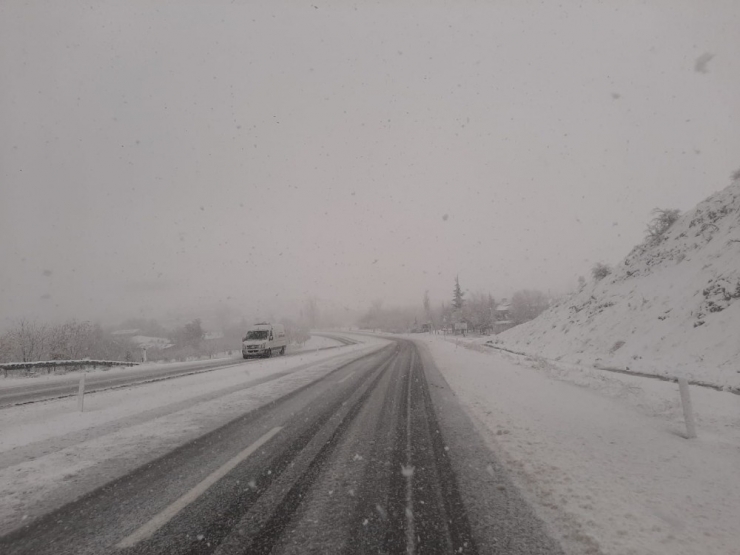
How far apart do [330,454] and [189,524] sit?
6.83 feet

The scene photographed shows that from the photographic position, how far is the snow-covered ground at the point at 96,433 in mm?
3822

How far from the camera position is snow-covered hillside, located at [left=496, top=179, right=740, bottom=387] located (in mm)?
11250

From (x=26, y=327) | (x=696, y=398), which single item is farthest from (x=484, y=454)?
(x=26, y=327)

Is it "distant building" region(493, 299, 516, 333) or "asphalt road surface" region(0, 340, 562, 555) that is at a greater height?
"distant building" region(493, 299, 516, 333)

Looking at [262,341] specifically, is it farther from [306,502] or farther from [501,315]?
[501,315]

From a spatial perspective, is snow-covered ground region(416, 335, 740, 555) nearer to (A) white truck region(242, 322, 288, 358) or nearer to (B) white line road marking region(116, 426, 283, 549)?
(B) white line road marking region(116, 426, 283, 549)

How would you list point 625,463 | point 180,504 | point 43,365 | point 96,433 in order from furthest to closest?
1. point 43,365
2. point 96,433
3. point 625,463
4. point 180,504

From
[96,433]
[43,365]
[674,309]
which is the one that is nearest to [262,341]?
[43,365]

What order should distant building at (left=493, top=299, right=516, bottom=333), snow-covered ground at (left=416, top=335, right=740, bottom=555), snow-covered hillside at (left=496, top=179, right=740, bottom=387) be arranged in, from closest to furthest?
snow-covered ground at (left=416, top=335, right=740, bottom=555) → snow-covered hillside at (left=496, top=179, right=740, bottom=387) → distant building at (left=493, top=299, right=516, bottom=333)

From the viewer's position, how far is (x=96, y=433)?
235 inches

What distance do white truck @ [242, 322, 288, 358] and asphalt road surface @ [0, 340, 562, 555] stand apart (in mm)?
19788

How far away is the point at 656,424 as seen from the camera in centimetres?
637

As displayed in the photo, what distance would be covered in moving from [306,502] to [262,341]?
75.3 ft

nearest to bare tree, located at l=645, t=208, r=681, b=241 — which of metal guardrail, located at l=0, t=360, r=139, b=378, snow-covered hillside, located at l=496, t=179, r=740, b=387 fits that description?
snow-covered hillside, located at l=496, t=179, r=740, b=387
